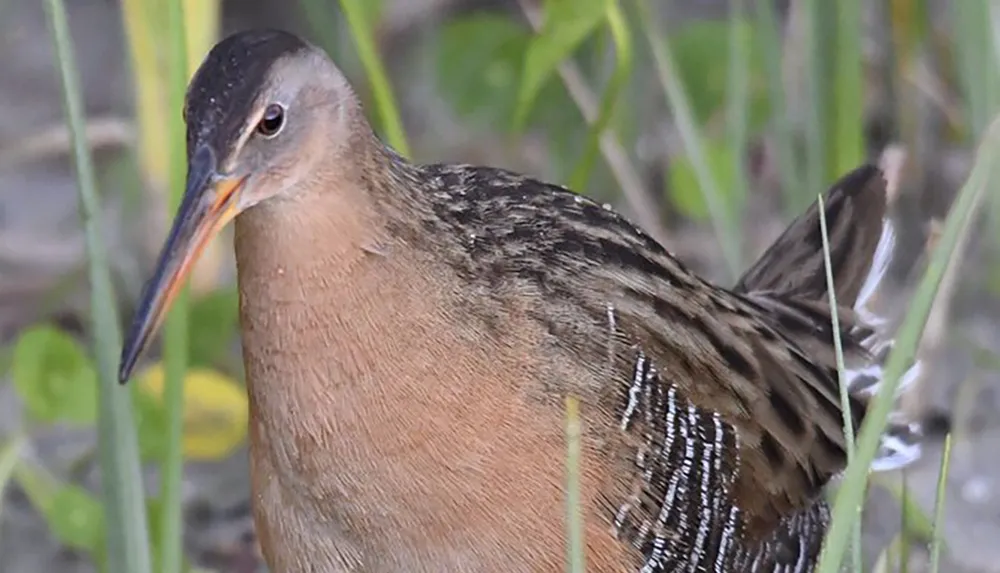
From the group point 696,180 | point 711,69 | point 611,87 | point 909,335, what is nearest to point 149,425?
point 611,87

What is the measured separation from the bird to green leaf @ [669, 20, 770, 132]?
0.93 meters

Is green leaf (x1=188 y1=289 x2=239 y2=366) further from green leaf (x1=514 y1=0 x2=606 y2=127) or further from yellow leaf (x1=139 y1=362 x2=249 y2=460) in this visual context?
green leaf (x1=514 y1=0 x2=606 y2=127)

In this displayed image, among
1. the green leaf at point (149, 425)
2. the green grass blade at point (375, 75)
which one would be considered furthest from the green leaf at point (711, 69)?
the green leaf at point (149, 425)

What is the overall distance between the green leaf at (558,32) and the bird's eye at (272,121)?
0.51 m

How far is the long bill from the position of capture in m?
1.54

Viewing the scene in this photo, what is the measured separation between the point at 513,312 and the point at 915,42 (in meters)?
1.35

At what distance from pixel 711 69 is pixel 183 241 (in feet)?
4.85

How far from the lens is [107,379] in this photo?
5.35 feet

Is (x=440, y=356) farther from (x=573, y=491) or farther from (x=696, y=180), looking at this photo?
(x=696, y=180)

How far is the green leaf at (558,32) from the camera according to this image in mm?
2025

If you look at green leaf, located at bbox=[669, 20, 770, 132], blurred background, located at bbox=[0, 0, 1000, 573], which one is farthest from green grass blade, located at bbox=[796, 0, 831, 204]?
green leaf, located at bbox=[669, 20, 770, 132]

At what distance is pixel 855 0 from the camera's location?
237cm

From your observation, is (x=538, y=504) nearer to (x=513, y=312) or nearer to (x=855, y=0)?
(x=513, y=312)

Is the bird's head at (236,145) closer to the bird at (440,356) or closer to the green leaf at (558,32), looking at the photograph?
the bird at (440,356)
